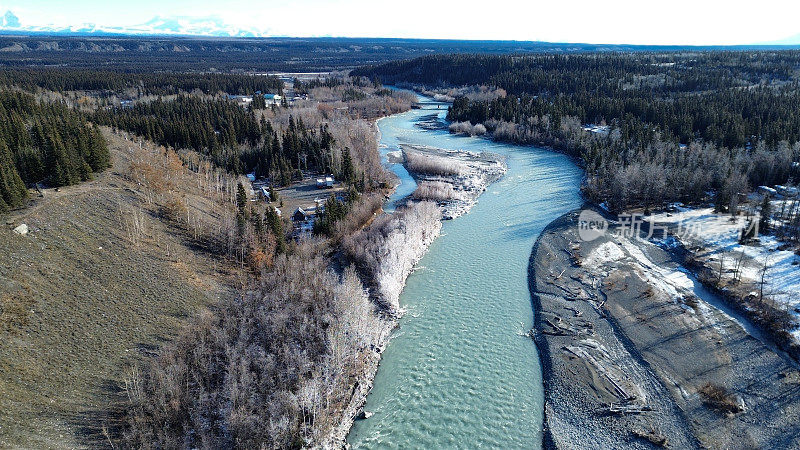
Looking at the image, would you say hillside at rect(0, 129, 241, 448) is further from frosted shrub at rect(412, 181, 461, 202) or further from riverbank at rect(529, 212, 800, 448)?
frosted shrub at rect(412, 181, 461, 202)

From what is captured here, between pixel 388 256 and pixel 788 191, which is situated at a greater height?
pixel 788 191

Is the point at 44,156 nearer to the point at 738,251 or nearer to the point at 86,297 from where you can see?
the point at 86,297

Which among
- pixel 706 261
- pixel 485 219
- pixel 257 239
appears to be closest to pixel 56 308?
pixel 257 239

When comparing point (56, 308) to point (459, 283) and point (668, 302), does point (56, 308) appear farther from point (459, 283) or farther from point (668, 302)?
point (668, 302)

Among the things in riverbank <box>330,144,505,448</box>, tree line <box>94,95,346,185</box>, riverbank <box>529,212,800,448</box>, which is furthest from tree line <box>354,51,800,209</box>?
tree line <box>94,95,346,185</box>

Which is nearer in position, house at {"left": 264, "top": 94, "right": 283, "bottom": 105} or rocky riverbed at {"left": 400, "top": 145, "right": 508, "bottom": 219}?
rocky riverbed at {"left": 400, "top": 145, "right": 508, "bottom": 219}

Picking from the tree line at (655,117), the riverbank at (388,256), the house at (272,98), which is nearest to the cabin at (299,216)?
the riverbank at (388,256)

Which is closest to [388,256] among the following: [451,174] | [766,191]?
[451,174]
